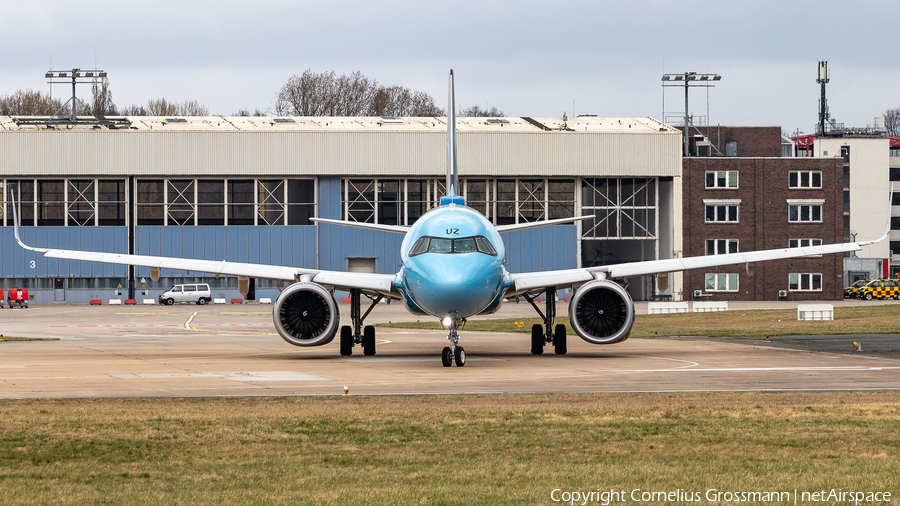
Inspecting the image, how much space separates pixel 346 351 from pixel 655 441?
19.5 meters

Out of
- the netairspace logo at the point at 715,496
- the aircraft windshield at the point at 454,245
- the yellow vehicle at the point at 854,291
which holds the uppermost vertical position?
the aircraft windshield at the point at 454,245

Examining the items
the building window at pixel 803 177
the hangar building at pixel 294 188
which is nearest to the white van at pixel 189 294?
the hangar building at pixel 294 188

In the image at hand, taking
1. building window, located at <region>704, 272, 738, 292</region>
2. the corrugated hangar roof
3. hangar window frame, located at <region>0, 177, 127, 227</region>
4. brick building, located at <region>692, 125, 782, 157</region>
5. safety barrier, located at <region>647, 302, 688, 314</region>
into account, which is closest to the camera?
safety barrier, located at <region>647, 302, 688, 314</region>

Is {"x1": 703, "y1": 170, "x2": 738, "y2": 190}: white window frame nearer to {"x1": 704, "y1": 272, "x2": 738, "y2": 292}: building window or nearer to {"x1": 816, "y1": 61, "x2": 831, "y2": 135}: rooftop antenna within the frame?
{"x1": 704, "y1": 272, "x2": 738, "y2": 292}: building window

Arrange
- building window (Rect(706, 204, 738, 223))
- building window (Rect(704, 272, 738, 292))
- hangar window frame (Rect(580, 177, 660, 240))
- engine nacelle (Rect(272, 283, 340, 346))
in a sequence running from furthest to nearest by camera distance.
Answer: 1. building window (Rect(706, 204, 738, 223))
2. hangar window frame (Rect(580, 177, 660, 240))
3. building window (Rect(704, 272, 738, 292))
4. engine nacelle (Rect(272, 283, 340, 346))

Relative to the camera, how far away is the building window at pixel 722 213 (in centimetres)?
9625

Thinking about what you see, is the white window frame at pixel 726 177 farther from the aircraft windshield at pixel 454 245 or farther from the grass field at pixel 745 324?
the aircraft windshield at pixel 454 245

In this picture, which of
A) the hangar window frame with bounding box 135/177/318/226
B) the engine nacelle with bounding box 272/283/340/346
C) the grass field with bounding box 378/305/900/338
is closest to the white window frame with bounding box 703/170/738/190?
the grass field with bounding box 378/305/900/338

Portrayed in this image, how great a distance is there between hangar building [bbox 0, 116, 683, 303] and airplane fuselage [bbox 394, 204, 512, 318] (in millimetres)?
62509

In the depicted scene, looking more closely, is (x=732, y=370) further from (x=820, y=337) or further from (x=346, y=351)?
(x=820, y=337)

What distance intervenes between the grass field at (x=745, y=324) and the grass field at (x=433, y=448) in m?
25.2

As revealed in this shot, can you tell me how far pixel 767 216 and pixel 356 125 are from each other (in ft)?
125

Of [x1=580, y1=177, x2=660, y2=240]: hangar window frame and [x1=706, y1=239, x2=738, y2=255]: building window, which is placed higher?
[x1=580, y1=177, x2=660, y2=240]: hangar window frame

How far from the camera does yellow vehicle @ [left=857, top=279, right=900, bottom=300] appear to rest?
3711 inches
